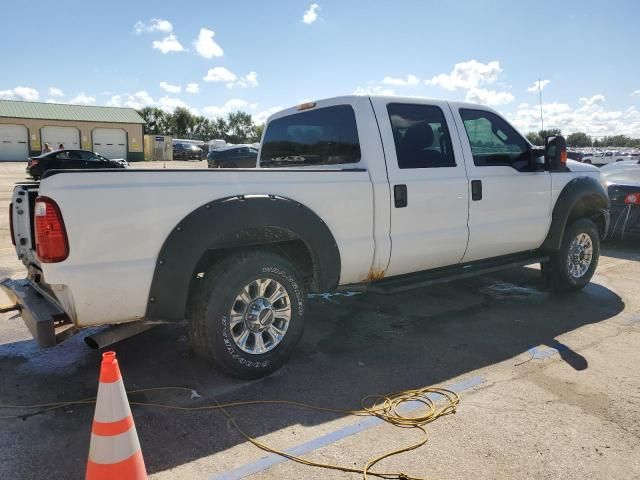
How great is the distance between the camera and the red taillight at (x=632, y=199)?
27.4 feet

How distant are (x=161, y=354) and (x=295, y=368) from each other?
1131mm

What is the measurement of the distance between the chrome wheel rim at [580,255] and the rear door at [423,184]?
73.8 inches

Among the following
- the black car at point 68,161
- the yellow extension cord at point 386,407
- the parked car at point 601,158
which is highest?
the parked car at point 601,158

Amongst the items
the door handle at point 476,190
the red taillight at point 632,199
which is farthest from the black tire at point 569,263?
the red taillight at point 632,199

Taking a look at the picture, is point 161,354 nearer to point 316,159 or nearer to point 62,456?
point 62,456

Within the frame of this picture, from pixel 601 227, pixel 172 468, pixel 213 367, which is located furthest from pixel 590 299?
pixel 172 468

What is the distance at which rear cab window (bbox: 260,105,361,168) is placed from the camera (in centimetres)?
440

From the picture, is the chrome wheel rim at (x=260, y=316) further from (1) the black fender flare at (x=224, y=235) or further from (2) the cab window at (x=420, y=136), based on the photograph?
(2) the cab window at (x=420, y=136)

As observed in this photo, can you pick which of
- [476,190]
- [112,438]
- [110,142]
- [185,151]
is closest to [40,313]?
[112,438]

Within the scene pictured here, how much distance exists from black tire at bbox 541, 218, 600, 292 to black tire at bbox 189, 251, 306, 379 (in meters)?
3.50

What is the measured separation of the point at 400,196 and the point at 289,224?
43.1 inches

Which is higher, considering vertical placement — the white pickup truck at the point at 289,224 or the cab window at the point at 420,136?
the cab window at the point at 420,136

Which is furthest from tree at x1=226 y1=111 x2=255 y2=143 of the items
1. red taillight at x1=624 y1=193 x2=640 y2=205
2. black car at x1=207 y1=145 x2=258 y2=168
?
red taillight at x1=624 y1=193 x2=640 y2=205

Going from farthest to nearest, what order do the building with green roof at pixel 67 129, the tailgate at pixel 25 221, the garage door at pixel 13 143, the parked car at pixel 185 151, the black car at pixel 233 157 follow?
the parked car at pixel 185 151
the building with green roof at pixel 67 129
the garage door at pixel 13 143
the black car at pixel 233 157
the tailgate at pixel 25 221
